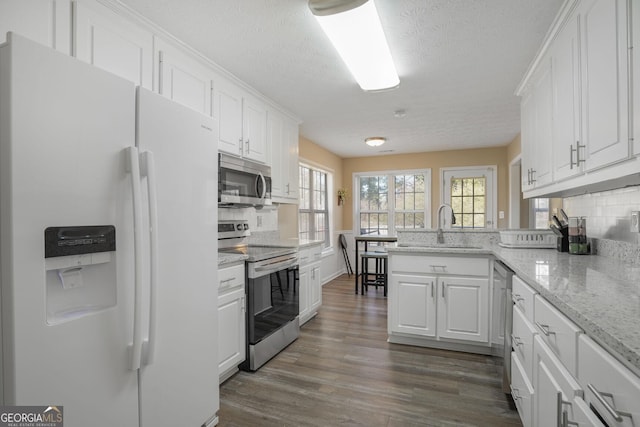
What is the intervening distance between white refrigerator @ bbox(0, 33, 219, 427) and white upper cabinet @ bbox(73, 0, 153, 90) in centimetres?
65

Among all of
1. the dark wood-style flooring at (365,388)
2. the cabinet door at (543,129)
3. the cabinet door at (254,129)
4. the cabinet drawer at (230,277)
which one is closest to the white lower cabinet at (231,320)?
the cabinet drawer at (230,277)

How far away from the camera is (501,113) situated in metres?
3.92

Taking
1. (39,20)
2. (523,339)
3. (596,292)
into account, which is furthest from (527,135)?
(39,20)

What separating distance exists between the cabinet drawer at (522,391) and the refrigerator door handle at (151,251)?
165cm

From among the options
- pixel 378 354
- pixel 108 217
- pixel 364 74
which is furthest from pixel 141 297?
pixel 364 74

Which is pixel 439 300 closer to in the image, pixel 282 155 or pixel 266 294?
pixel 266 294

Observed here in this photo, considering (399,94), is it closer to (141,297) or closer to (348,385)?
→ (348,385)

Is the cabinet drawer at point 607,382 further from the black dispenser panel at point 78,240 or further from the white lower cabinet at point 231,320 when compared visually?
the white lower cabinet at point 231,320

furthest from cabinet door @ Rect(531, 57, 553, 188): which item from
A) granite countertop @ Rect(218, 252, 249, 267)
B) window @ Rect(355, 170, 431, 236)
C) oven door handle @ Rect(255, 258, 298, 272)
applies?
window @ Rect(355, 170, 431, 236)

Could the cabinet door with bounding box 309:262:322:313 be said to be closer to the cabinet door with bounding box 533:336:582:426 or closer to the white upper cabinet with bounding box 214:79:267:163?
the white upper cabinet with bounding box 214:79:267:163

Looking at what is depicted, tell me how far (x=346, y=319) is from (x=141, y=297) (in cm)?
278

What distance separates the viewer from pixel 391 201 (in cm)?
666

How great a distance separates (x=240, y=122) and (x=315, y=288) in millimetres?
1983

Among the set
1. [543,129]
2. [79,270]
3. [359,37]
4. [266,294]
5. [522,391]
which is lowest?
[522,391]
